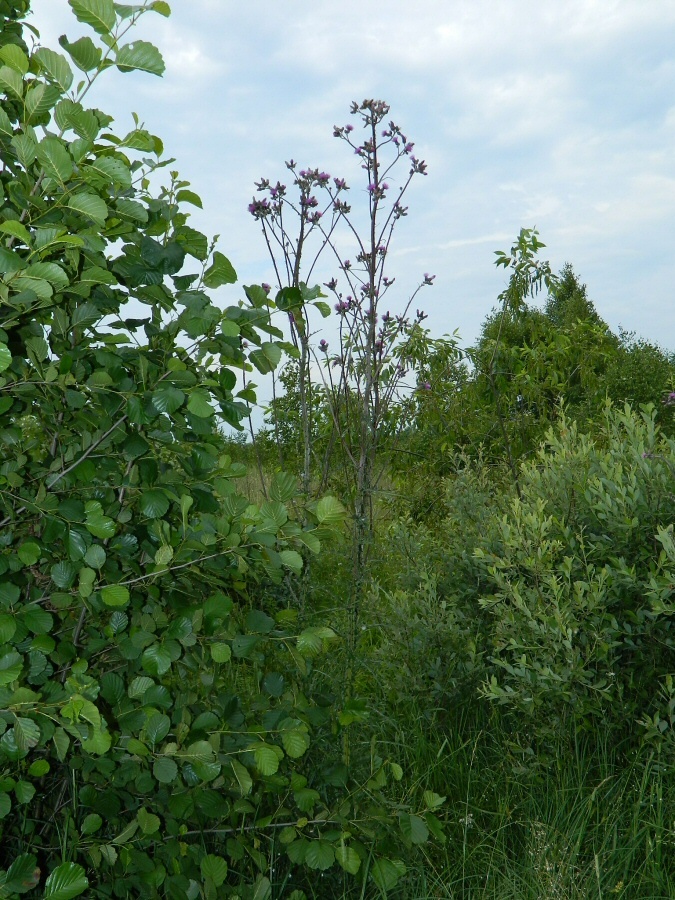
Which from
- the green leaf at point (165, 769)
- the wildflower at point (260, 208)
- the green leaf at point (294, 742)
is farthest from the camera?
the wildflower at point (260, 208)

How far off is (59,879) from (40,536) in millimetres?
829

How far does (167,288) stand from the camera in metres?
1.94

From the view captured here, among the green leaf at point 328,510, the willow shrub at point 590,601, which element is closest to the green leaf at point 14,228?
the green leaf at point 328,510

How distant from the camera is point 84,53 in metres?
1.72

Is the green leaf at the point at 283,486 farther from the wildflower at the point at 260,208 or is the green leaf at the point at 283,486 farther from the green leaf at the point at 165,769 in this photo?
the wildflower at the point at 260,208

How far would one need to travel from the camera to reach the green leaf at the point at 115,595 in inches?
70.1

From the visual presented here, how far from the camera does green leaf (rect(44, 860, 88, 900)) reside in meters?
1.74

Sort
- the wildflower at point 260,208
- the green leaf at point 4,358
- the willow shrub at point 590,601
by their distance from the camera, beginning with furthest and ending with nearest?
the wildflower at point 260,208 < the willow shrub at point 590,601 < the green leaf at point 4,358

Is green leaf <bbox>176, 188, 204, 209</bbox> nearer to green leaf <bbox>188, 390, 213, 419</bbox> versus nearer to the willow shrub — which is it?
green leaf <bbox>188, 390, 213, 419</bbox>

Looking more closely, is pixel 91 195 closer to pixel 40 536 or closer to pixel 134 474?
pixel 134 474

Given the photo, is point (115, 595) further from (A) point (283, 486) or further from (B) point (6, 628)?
(A) point (283, 486)

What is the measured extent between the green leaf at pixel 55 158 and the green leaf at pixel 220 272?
0.38 meters

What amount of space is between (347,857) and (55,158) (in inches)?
70.0

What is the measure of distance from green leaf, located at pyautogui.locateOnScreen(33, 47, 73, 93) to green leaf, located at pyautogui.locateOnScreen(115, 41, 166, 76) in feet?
0.38
